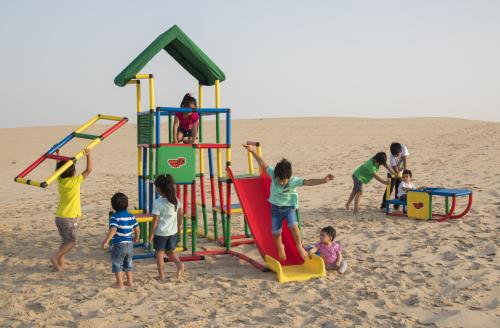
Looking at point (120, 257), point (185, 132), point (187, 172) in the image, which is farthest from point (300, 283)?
point (185, 132)

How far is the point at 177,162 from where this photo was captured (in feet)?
24.2

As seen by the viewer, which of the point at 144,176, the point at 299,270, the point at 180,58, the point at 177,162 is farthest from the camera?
the point at 180,58

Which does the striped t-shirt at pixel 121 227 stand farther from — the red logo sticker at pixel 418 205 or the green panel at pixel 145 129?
the red logo sticker at pixel 418 205

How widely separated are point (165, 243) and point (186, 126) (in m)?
2.48

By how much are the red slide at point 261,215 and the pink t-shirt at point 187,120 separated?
49.7 inches

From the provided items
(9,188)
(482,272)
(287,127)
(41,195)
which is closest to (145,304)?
(482,272)

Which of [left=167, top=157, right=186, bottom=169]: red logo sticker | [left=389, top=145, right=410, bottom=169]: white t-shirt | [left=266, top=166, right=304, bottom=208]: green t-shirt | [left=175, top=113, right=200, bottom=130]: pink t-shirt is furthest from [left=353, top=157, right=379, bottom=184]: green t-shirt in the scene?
[left=167, top=157, right=186, bottom=169]: red logo sticker

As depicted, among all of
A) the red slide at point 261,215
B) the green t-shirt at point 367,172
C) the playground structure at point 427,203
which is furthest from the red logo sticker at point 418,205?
the red slide at point 261,215

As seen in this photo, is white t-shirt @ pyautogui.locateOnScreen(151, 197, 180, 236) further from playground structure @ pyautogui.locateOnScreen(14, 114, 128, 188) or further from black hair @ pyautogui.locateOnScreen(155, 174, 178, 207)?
playground structure @ pyautogui.locateOnScreen(14, 114, 128, 188)

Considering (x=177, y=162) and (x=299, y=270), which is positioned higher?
(x=177, y=162)

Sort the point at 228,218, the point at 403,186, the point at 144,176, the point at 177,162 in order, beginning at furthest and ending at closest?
the point at 403,186 → the point at 144,176 → the point at 228,218 → the point at 177,162

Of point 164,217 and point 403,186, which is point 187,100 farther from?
point 403,186

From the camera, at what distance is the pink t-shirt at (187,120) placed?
832 centimetres

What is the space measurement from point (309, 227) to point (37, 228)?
16.6 feet
